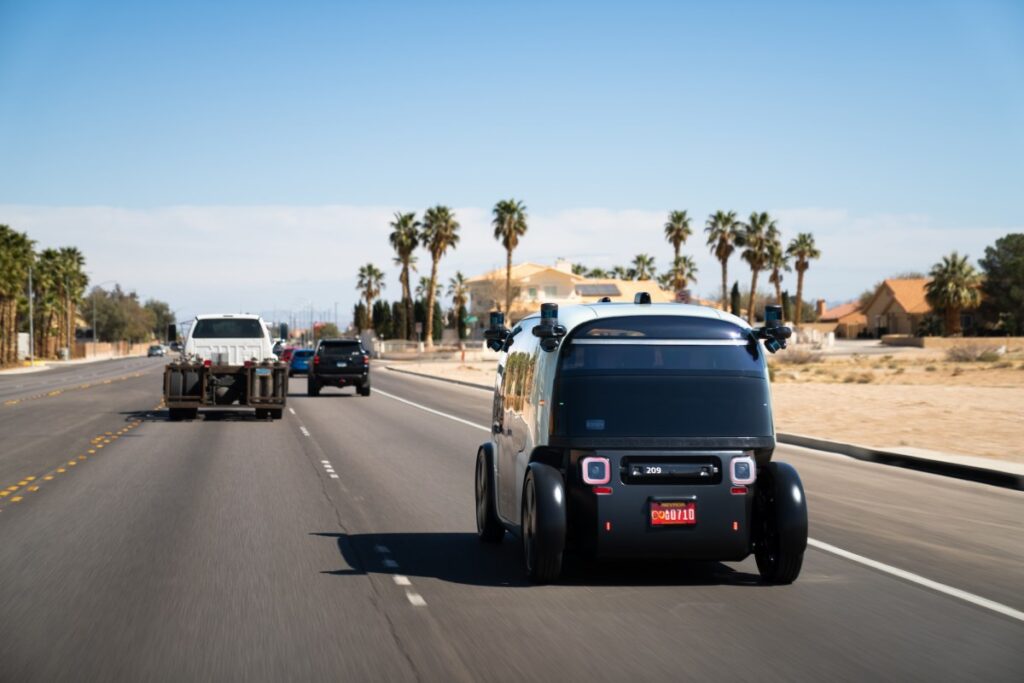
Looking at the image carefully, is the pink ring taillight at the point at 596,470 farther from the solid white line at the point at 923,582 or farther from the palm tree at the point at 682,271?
the palm tree at the point at 682,271

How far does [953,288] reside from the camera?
102062mm

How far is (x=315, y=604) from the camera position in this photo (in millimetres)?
A: 8711

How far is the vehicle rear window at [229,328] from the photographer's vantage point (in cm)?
3148

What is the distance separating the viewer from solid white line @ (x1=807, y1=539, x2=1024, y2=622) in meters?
8.52

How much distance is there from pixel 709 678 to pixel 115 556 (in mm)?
6055

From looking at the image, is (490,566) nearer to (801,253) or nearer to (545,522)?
(545,522)

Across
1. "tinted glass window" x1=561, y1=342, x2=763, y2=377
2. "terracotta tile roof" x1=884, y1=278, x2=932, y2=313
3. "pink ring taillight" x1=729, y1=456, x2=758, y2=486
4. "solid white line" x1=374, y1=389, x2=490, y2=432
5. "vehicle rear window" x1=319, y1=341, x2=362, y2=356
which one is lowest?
"solid white line" x1=374, y1=389, x2=490, y2=432

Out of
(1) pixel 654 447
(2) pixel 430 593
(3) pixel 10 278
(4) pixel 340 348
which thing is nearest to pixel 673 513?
(1) pixel 654 447

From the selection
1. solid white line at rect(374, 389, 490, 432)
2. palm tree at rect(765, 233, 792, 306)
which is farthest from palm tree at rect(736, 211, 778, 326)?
solid white line at rect(374, 389, 490, 432)

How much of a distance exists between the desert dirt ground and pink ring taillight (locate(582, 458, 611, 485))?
12.4m

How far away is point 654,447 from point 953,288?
99.4 m

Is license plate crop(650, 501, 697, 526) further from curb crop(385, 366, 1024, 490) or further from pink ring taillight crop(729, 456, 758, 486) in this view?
curb crop(385, 366, 1024, 490)

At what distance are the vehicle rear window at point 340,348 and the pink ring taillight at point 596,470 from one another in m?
35.0

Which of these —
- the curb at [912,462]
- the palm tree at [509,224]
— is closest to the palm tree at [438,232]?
the palm tree at [509,224]
